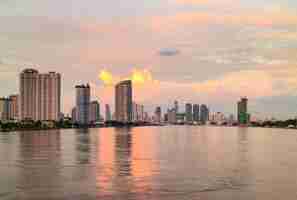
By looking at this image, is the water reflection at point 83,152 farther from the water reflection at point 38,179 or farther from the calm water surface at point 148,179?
the water reflection at point 38,179

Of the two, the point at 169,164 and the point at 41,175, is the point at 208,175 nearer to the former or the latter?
the point at 169,164

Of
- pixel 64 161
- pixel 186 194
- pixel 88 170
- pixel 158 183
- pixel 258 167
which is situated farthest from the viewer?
pixel 64 161

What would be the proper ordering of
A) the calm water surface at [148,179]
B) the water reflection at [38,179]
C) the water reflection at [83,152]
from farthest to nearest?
the water reflection at [83,152]
the water reflection at [38,179]
the calm water surface at [148,179]

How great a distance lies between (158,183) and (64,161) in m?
19.4

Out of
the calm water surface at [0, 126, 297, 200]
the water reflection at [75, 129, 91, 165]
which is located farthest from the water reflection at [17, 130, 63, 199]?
the water reflection at [75, 129, 91, 165]

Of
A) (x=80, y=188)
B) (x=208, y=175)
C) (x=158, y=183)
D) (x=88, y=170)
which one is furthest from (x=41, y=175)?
(x=208, y=175)

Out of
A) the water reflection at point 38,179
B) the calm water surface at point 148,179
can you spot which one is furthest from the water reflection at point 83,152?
the water reflection at point 38,179

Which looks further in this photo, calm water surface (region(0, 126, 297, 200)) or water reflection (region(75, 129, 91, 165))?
water reflection (region(75, 129, 91, 165))

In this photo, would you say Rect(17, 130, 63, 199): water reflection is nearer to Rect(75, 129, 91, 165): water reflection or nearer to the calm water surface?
the calm water surface

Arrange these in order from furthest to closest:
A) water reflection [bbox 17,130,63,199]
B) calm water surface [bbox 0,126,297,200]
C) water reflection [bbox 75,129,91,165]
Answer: water reflection [bbox 75,129,91,165] < water reflection [bbox 17,130,63,199] < calm water surface [bbox 0,126,297,200]

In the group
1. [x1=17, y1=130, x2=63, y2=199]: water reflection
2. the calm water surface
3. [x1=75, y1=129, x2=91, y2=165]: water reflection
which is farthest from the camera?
[x1=75, y1=129, x2=91, y2=165]: water reflection

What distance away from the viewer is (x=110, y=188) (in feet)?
100

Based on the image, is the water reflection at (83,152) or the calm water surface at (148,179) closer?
the calm water surface at (148,179)

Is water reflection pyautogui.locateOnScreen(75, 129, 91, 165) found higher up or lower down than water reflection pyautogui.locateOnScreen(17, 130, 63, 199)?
lower down
